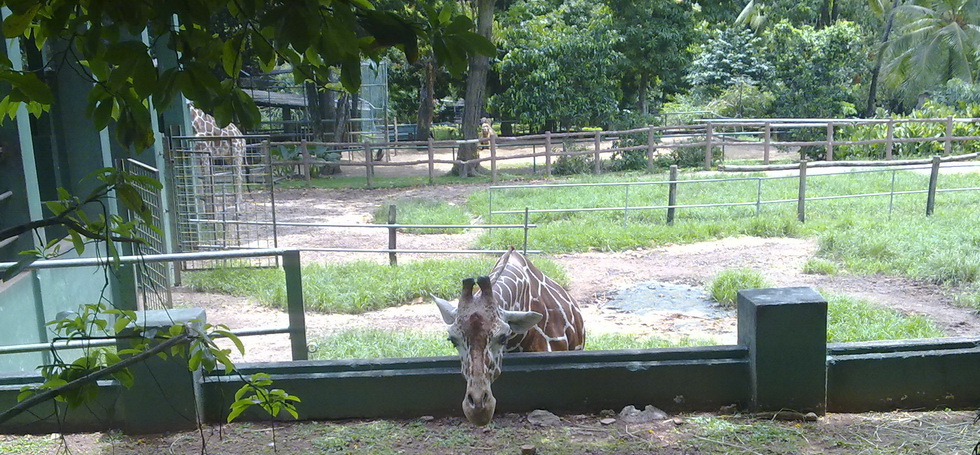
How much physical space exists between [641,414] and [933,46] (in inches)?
1041

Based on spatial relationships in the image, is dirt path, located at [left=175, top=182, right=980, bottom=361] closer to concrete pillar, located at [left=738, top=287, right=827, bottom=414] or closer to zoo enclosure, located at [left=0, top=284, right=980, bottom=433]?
zoo enclosure, located at [left=0, top=284, right=980, bottom=433]

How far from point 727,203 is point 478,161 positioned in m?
7.49

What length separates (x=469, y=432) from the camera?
14.1 feet

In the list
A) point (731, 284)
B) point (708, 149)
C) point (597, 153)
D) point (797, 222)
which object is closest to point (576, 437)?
point (731, 284)

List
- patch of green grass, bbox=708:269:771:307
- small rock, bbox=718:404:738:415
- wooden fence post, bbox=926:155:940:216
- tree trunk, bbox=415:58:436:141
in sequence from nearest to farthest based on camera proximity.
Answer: small rock, bbox=718:404:738:415 → patch of green grass, bbox=708:269:771:307 → wooden fence post, bbox=926:155:940:216 → tree trunk, bbox=415:58:436:141

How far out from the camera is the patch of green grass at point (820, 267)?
30.9ft

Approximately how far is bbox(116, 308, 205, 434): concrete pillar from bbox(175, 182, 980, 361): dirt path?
95.9 inches

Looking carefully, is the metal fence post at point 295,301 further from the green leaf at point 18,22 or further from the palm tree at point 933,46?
the palm tree at point 933,46

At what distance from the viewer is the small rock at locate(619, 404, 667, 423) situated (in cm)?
440

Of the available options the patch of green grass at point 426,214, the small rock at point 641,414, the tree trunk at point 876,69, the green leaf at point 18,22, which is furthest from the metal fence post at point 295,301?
the tree trunk at point 876,69

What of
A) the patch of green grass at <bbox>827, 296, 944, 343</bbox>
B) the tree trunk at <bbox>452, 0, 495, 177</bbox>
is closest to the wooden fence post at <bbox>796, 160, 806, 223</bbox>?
the patch of green grass at <bbox>827, 296, 944, 343</bbox>

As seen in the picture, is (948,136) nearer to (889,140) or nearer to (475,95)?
(889,140)

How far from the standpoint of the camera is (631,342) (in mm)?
6906

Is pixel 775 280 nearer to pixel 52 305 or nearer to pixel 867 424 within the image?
pixel 867 424
